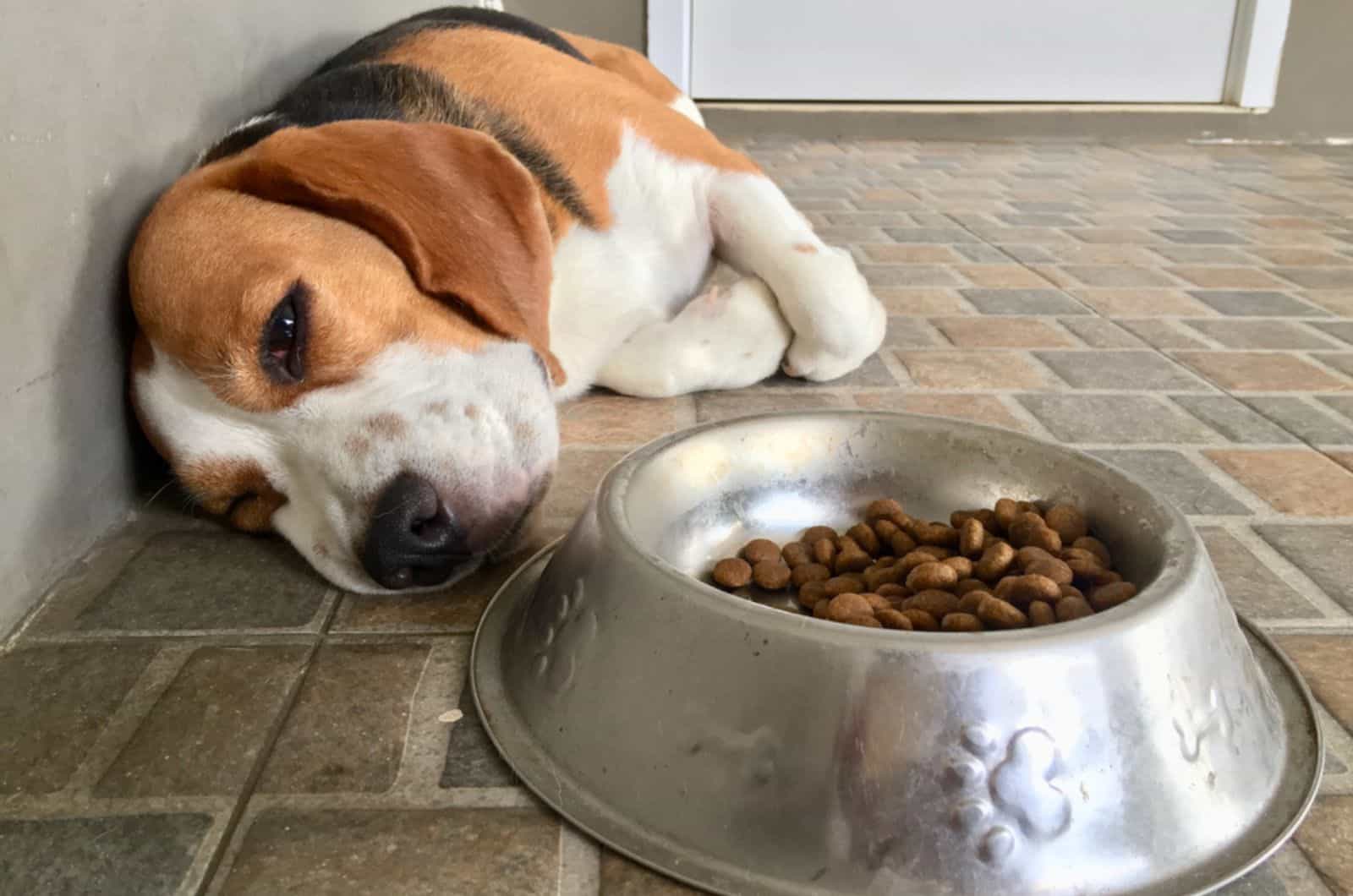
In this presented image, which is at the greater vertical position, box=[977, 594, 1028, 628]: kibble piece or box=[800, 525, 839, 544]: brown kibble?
box=[977, 594, 1028, 628]: kibble piece

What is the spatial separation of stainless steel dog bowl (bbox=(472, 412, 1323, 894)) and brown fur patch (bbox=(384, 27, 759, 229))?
1044 mm

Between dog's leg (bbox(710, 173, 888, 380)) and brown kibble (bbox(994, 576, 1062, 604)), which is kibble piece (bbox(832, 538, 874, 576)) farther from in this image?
dog's leg (bbox(710, 173, 888, 380))

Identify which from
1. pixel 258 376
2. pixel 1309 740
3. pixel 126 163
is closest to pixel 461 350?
pixel 258 376

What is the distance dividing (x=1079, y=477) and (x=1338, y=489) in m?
0.60

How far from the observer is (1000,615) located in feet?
3.77

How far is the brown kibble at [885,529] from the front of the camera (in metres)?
1.43

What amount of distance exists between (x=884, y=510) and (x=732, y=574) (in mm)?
231

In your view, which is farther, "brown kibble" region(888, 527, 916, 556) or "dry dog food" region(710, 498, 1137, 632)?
"brown kibble" region(888, 527, 916, 556)

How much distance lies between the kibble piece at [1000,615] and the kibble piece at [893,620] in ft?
0.24

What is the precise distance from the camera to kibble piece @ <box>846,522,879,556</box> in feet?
4.75

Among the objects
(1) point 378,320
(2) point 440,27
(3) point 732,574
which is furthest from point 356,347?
(2) point 440,27

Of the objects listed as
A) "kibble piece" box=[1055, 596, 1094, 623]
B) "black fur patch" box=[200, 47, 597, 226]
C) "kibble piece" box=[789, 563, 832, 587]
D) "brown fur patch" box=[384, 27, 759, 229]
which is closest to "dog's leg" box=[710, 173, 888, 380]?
"brown fur patch" box=[384, 27, 759, 229]

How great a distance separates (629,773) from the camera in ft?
3.40

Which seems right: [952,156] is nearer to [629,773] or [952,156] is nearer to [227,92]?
[227,92]
